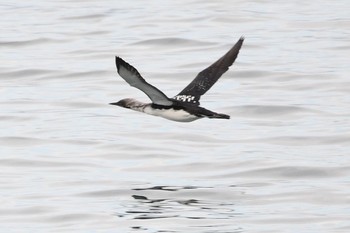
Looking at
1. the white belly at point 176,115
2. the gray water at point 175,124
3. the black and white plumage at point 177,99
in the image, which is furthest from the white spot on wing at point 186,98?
the gray water at point 175,124

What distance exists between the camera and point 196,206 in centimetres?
1519

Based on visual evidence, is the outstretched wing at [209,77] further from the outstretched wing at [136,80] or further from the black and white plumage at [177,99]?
the outstretched wing at [136,80]

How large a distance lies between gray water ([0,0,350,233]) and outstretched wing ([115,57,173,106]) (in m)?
1.05

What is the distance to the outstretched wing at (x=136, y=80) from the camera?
14.3 m

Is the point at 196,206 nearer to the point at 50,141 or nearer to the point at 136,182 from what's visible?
the point at 136,182

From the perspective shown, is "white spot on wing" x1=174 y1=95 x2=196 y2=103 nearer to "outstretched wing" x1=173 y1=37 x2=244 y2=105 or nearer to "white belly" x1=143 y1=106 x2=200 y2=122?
"outstretched wing" x1=173 y1=37 x2=244 y2=105

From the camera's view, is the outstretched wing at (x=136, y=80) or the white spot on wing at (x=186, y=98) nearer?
the outstretched wing at (x=136, y=80)

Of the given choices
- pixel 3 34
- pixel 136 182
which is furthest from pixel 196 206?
pixel 3 34

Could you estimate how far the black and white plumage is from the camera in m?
14.6

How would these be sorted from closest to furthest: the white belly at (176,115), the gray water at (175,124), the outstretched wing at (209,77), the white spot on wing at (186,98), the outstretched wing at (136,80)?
the outstretched wing at (136,80) → the gray water at (175,124) → the white belly at (176,115) → the white spot on wing at (186,98) → the outstretched wing at (209,77)

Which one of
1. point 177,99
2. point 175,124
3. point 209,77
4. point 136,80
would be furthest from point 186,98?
point 175,124

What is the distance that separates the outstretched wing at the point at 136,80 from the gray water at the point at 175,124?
105cm

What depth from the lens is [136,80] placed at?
14672 mm

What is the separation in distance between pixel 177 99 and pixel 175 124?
3622 mm
